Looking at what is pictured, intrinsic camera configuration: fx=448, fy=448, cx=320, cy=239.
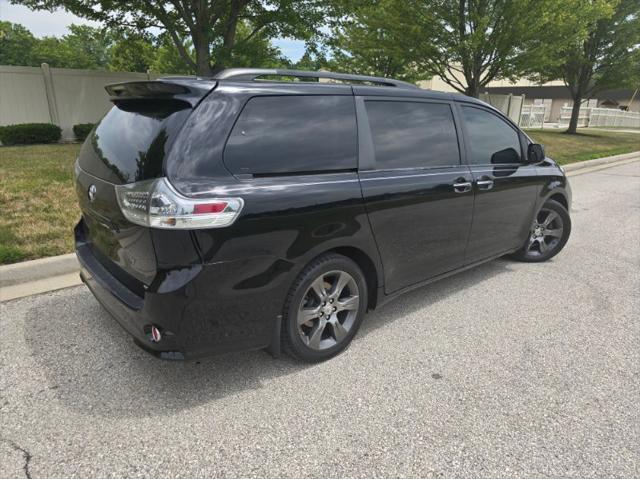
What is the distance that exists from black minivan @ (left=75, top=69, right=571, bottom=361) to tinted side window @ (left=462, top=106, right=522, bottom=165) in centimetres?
17

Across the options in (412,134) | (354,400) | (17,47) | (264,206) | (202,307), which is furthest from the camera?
(17,47)

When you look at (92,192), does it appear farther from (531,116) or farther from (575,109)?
(531,116)

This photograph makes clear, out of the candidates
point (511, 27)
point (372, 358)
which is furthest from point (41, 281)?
point (511, 27)

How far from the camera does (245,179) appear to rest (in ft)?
7.90

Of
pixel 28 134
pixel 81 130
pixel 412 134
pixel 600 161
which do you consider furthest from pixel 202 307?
pixel 600 161

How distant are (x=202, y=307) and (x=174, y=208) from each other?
0.52m

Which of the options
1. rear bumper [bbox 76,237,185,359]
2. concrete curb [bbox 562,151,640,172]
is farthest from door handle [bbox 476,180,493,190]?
concrete curb [bbox 562,151,640,172]

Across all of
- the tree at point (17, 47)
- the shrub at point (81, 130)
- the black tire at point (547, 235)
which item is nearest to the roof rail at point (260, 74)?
the black tire at point (547, 235)

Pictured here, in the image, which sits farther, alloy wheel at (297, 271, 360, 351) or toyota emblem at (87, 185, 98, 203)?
alloy wheel at (297, 271, 360, 351)

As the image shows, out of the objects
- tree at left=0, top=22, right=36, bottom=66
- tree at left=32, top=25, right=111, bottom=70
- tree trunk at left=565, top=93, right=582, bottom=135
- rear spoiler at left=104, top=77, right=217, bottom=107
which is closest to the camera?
rear spoiler at left=104, top=77, right=217, bottom=107

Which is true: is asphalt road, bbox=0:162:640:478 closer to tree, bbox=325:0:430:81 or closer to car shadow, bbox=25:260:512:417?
car shadow, bbox=25:260:512:417

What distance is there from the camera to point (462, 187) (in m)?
3.56

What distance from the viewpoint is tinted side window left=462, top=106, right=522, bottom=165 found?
3.78m

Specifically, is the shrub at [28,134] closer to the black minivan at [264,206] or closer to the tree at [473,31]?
the tree at [473,31]
